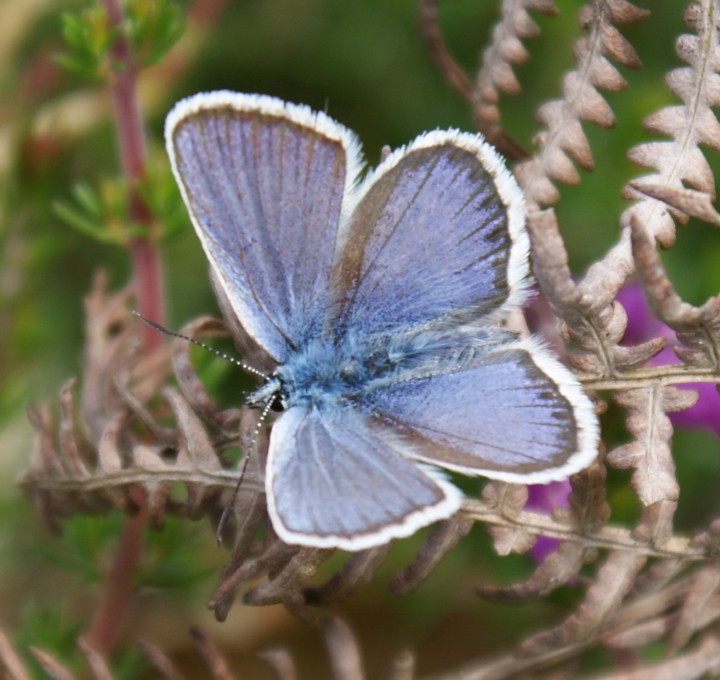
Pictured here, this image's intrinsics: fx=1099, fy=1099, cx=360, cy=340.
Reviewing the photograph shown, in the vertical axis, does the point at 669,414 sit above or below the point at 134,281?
below

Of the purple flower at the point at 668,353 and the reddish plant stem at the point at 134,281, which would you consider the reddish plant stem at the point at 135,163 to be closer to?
the reddish plant stem at the point at 134,281

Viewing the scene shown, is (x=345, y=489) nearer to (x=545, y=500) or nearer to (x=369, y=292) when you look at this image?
(x=369, y=292)

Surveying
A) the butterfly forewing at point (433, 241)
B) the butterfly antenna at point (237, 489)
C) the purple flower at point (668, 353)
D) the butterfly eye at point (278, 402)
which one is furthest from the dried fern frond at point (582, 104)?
the butterfly antenna at point (237, 489)

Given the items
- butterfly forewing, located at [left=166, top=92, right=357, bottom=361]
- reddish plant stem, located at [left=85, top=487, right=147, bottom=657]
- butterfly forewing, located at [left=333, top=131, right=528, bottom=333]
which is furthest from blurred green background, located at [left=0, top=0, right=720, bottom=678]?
butterfly forewing, located at [left=333, top=131, right=528, bottom=333]

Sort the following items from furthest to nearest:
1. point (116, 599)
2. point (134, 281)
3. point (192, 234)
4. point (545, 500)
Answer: point (192, 234), point (134, 281), point (116, 599), point (545, 500)

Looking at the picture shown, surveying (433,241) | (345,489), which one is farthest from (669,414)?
(345,489)

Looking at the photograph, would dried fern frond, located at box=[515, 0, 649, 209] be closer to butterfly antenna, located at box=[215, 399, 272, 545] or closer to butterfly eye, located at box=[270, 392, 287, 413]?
butterfly eye, located at box=[270, 392, 287, 413]

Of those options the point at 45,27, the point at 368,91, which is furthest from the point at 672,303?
the point at 45,27
